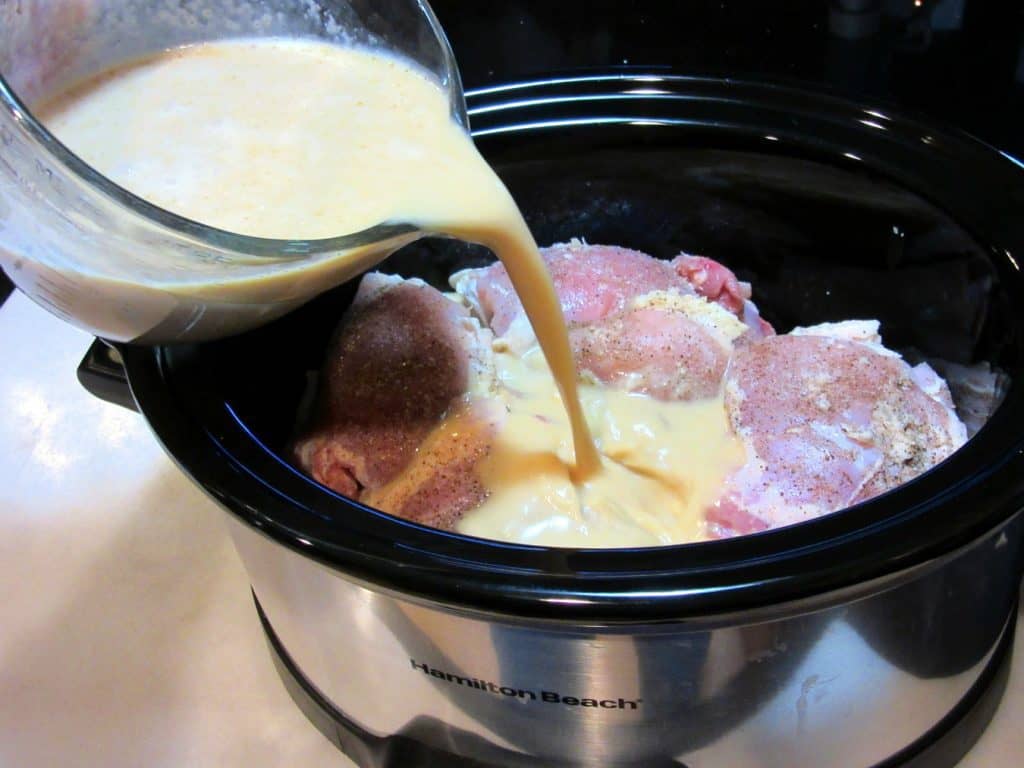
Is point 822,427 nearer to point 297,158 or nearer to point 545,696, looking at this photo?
point 545,696

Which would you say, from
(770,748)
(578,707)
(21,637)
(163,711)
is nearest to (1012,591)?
(770,748)

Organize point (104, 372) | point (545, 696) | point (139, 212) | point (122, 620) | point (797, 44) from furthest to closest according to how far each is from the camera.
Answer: point (797, 44), point (122, 620), point (104, 372), point (545, 696), point (139, 212)

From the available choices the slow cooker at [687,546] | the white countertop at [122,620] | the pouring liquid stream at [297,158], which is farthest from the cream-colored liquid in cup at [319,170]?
the white countertop at [122,620]

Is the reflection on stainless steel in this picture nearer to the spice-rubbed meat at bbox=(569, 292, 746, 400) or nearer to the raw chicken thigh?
the raw chicken thigh

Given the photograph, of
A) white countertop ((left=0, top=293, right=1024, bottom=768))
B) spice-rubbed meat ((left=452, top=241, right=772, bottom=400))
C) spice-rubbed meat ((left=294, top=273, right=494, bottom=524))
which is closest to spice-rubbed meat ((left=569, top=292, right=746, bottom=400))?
spice-rubbed meat ((left=452, top=241, right=772, bottom=400))

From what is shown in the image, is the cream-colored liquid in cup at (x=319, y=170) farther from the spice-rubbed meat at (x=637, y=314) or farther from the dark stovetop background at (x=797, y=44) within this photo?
the dark stovetop background at (x=797, y=44)

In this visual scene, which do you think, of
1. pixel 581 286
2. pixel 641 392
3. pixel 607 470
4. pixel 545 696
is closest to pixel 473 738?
pixel 545 696
